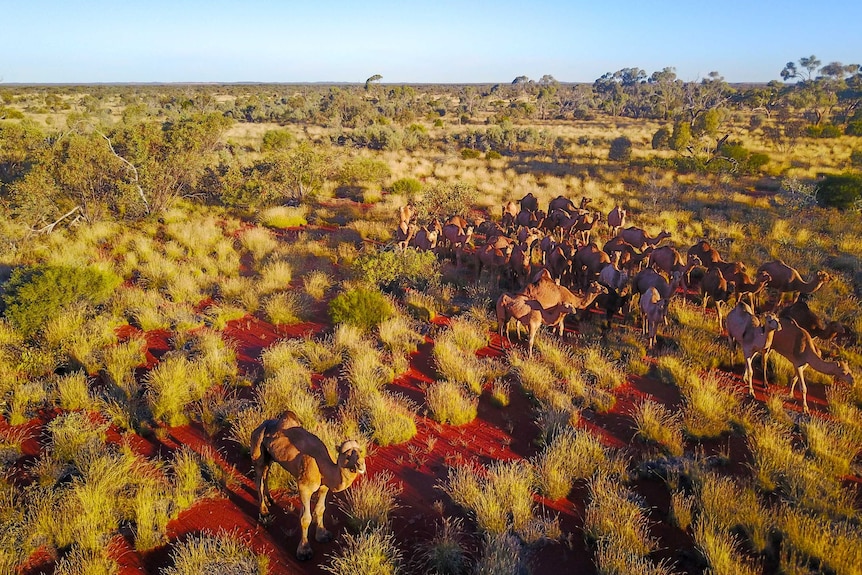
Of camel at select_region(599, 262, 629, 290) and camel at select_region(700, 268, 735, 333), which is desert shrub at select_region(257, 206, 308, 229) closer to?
camel at select_region(599, 262, 629, 290)

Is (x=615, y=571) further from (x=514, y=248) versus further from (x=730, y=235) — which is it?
(x=730, y=235)

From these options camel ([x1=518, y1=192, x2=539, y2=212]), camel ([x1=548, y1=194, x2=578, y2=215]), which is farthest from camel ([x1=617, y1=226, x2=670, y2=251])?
camel ([x1=518, y1=192, x2=539, y2=212])

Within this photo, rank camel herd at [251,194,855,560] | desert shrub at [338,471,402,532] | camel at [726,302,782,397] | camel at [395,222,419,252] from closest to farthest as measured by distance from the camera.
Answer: camel herd at [251,194,855,560], desert shrub at [338,471,402,532], camel at [726,302,782,397], camel at [395,222,419,252]

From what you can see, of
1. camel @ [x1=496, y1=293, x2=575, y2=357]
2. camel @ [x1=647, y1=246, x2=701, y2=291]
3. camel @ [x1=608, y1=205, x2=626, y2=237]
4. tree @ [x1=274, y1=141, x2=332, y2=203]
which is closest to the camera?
camel @ [x1=496, y1=293, x2=575, y2=357]

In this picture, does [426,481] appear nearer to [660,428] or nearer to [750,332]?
[660,428]

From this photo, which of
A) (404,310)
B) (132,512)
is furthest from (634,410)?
(132,512)

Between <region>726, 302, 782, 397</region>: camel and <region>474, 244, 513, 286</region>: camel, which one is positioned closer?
<region>726, 302, 782, 397</region>: camel

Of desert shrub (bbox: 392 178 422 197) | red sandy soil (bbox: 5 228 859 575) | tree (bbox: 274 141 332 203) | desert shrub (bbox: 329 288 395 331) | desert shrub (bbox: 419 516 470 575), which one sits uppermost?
tree (bbox: 274 141 332 203)

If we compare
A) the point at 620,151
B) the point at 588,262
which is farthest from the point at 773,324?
the point at 620,151
